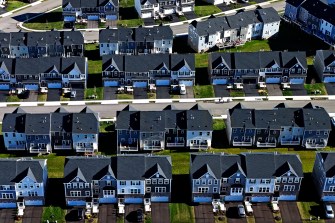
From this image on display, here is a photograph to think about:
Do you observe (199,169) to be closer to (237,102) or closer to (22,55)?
(237,102)

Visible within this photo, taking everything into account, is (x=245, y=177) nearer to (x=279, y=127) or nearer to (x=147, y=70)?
(x=279, y=127)

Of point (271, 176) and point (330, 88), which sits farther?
point (330, 88)

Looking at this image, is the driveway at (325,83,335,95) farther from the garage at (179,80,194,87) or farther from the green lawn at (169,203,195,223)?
the green lawn at (169,203,195,223)

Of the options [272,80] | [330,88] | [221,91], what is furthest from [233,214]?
[330,88]

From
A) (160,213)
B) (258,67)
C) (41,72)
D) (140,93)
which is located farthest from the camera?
(258,67)

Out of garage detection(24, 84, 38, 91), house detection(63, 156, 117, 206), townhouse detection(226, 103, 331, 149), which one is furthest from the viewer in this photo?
garage detection(24, 84, 38, 91)

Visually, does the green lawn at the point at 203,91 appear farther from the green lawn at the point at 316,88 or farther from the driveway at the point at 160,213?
the driveway at the point at 160,213

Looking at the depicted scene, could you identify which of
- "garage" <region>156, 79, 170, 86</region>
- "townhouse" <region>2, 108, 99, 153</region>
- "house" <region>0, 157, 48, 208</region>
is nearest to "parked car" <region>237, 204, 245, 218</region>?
"townhouse" <region>2, 108, 99, 153</region>

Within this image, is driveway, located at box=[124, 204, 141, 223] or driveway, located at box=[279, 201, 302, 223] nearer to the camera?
driveway, located at box=[124, 204, 141, 223]
